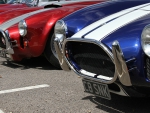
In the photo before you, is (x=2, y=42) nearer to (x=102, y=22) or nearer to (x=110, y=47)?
(x=102, y=22)

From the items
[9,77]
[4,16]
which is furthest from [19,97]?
[4,16]

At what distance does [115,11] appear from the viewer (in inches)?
165

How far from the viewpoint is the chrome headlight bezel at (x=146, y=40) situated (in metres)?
3.09

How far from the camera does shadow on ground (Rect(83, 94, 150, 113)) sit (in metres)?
3.79

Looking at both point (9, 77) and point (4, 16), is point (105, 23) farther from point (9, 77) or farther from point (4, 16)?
point (4, 16)

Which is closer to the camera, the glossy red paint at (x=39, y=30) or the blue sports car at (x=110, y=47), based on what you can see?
the blue sports car at (x=110, y=47)

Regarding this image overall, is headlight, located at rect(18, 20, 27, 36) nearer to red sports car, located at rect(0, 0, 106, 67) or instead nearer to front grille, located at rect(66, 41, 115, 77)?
red sports car, located at rect(0, 0, 106, 67)

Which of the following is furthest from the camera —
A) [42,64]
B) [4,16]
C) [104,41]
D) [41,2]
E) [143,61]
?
[41,2]

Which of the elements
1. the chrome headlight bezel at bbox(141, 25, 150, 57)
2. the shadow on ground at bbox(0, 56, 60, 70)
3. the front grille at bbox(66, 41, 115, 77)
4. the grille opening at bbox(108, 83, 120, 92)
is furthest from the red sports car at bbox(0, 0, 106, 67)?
the chrome headlight bezel at bbox(141, 25, 150, 57)

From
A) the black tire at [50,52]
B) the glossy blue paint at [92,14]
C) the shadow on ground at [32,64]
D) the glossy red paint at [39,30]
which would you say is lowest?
the shadow on ground at [32,64]

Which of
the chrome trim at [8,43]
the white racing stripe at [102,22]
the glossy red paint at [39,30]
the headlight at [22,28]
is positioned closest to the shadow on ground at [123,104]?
the white racing stripe at [102,22]

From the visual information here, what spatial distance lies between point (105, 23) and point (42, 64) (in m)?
3.18

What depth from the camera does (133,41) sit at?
3.19m

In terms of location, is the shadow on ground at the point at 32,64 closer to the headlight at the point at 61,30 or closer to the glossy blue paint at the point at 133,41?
the headlight at the point at 61,30
